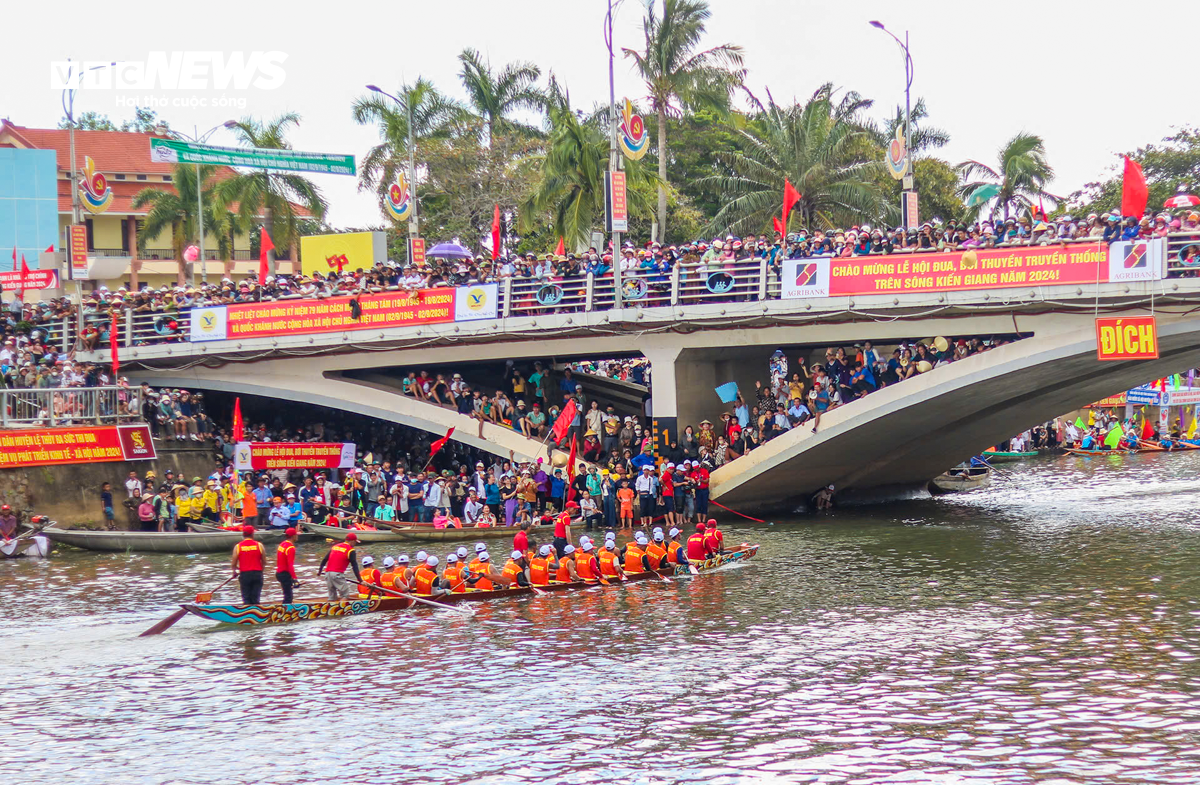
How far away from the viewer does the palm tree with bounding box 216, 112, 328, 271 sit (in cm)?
6109

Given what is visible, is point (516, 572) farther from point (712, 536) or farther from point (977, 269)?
point (977, 269)

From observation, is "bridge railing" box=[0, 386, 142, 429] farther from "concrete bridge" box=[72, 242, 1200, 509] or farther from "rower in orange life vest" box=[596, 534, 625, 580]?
"rower in orange life vest" box=[596, 534, 625, 580]

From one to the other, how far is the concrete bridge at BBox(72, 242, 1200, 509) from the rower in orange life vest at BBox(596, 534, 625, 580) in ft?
28.4

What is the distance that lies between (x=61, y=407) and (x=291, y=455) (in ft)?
21.3

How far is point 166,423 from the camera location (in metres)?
40.8

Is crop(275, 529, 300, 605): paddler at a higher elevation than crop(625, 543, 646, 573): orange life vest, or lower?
higher

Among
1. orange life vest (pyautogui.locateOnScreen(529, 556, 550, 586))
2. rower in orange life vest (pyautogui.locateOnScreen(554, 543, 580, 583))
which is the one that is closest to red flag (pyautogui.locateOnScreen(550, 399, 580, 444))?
rower in orange life vest (pyautogui.locateOnScreen(554, 543, 580, 583))

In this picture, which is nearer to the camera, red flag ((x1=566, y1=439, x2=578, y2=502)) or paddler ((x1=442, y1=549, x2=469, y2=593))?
paddler ((x1=442, y1=549, x2=469, y2=593))

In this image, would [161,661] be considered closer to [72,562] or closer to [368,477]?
[72,562]

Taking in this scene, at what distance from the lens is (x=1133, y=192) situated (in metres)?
30.8

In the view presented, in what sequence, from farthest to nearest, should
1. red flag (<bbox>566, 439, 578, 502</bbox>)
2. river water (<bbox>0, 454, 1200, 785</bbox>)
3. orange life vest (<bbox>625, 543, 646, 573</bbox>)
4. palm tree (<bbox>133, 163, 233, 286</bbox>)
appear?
palm tree (<bbox>133, 163, 233, 286</bbox>), red flag (<bbox>566, 439, 578, 502</bbox>), orange life vest (<bbox>625, 543, 646, 573</bbox>), river water (<bbox>0, 454, 1200, 785</bbox>)

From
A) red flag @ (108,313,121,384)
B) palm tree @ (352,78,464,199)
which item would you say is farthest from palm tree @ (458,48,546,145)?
red flag @ (108,313,121,384)

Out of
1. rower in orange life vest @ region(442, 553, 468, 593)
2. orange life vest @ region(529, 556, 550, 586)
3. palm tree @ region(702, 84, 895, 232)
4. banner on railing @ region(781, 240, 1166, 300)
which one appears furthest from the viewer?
palm tree @ region(702, 84, 895, 232)

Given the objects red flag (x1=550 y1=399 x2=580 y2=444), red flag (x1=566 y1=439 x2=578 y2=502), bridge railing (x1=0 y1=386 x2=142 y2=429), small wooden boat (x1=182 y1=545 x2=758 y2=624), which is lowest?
small wooden boat (x1=182 y1=545 x2=758 y2=624)
